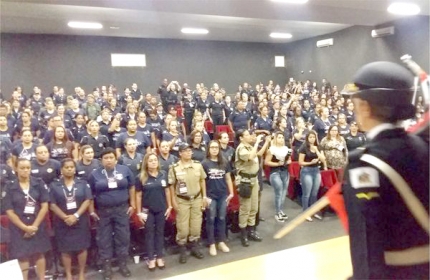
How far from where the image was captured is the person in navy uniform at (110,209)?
3.76 m

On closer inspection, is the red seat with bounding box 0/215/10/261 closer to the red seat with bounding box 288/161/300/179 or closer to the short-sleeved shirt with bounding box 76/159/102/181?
the short-sleeved shirt with bounding box 76/159/102/181

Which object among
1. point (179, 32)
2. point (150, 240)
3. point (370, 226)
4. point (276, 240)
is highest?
point (179, 32)

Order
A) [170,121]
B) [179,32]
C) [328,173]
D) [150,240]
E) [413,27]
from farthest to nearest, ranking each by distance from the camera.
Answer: [179,32] < [413,27] < [170,121] < [328,173] < [150,240]

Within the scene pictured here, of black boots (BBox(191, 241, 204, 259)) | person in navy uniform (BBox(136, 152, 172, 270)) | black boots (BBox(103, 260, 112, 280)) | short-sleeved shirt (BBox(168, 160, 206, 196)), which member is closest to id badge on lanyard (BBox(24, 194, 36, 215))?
black boots (BBox(103, 260, 112, 280))

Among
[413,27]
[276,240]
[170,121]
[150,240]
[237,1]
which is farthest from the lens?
[413,27]

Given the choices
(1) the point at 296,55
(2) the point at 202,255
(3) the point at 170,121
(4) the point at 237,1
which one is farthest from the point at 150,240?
(1) the point at 296,55

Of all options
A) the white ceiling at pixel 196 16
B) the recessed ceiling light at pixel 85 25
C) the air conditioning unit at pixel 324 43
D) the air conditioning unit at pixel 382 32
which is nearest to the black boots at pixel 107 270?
the white ceiling at pixel 196 16

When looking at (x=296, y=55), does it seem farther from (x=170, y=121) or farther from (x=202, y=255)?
(x=202, y=255)

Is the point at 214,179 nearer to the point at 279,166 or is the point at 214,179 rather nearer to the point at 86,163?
the point at 279,166

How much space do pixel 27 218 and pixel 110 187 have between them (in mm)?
749

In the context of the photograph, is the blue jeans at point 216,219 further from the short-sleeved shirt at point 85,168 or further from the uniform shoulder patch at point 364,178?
the uniform shoulder patch at point 364,178

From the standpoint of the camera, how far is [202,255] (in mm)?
4273

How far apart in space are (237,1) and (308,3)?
135cm

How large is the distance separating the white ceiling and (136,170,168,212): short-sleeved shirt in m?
3.39
